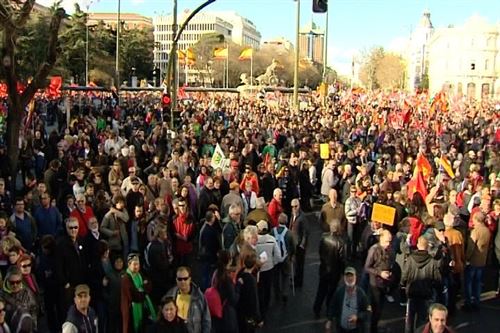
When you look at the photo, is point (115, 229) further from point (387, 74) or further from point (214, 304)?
point (387, 74)

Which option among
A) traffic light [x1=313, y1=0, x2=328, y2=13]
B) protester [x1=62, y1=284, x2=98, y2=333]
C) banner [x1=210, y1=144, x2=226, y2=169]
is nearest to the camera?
protester [x1=62, y1=284, x2=98, y2=333]

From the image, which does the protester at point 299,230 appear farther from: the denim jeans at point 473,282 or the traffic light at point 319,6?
the traffic light at point 319,6

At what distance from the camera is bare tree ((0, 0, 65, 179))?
42.2 ft

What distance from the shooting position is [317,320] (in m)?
9.12

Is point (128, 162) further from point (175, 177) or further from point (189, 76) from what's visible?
point (189, 76)

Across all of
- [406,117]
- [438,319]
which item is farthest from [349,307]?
[406,117]

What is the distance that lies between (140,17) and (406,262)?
6212 inches

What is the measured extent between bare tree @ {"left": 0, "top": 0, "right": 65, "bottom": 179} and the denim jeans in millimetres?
8217

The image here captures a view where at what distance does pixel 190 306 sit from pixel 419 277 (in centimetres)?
293

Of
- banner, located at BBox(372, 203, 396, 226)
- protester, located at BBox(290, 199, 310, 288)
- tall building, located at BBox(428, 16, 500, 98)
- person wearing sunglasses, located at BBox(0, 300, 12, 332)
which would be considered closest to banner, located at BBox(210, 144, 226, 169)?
protester, located at BBox(290, 199, 310, 288)

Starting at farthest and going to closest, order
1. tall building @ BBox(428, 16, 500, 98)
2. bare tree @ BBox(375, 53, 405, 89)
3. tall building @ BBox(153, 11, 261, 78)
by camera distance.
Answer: tall building @ BBox(153, 11, 261, 78), tall building @ BBox(428, 16, 500, 98), bare tree @ BBox(375, 53, 405, 89)

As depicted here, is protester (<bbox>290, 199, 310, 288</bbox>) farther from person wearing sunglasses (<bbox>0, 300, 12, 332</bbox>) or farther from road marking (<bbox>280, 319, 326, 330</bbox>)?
person wearing sunglasses (<bbox>0, 300, 12, 332</bbox>)

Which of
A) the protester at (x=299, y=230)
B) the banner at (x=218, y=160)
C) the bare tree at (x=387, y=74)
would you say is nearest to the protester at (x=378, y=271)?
the protester at (x=299, y=230)

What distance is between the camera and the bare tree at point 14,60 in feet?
42.2
